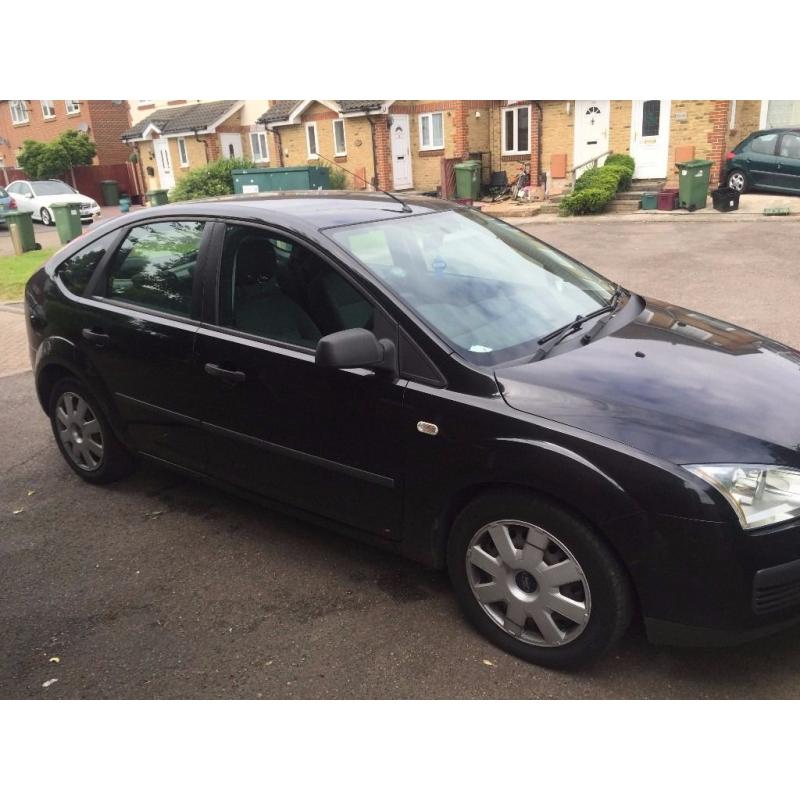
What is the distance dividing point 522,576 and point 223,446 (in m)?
1.66

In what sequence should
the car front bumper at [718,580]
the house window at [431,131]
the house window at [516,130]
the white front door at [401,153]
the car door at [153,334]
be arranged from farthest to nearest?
the white front door at [401,153] → the house window at [431,131] → the house window at [516,130] → the car door at [153,334] → the car front bumper at [718,580]

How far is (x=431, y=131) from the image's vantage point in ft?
80.7

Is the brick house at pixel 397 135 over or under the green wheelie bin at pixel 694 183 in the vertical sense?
over

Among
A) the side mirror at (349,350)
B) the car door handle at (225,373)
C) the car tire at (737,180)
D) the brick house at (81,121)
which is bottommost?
the car tire at (737,180)

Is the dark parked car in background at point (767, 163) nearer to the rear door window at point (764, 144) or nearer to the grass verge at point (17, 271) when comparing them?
the rear door window at point (764, 144)

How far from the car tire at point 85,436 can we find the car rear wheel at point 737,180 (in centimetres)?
1669

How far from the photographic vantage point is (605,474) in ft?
8.05

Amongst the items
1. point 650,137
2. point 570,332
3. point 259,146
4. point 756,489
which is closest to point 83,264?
point 570,332

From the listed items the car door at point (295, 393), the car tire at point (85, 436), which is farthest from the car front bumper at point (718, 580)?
the car tire at point (85, 436)

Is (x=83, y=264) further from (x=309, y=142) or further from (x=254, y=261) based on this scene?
(x=309, y=142)

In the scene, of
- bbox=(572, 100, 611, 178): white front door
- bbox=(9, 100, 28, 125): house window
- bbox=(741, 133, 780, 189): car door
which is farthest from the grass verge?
bbox=(9, 100, 28, 125): house window

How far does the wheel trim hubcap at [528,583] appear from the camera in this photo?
2656 millimetres
